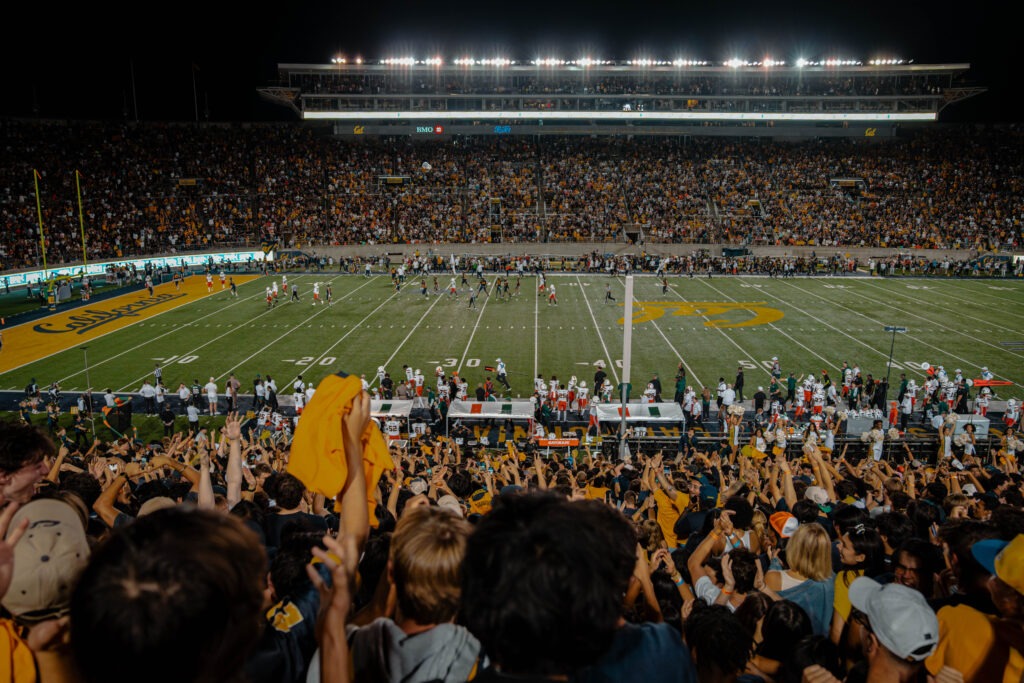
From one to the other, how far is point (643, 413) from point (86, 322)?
25.8 m

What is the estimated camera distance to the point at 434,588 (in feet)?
7.29

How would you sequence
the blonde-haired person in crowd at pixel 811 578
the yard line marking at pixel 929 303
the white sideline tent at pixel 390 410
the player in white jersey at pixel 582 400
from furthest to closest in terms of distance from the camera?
the yard line marking at pixel 929 303 → the player in white jersey at pixel 582 400 → the white sideline tent at pixel 390 410 → the blonde-haired person in crowd at pixel 811 578

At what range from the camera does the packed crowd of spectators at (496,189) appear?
48.2m

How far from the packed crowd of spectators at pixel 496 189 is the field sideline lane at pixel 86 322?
35.6ft

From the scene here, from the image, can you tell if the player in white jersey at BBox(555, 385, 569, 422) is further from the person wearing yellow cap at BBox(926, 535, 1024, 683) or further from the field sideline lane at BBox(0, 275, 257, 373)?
the field sideline lane at BBox(0, 275, 257, 373)

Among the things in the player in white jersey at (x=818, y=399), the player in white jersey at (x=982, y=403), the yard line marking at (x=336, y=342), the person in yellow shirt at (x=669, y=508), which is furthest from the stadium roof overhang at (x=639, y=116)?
the person in yellow shirt at (x=669, y=508)

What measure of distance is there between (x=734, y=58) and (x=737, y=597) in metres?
73.0

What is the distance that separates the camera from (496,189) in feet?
188

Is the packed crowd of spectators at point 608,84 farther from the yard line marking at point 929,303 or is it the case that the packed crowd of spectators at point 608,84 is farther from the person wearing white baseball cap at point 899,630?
the person wearing white baseball cap at point 899,630

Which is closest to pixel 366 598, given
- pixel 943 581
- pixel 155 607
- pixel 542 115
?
pixel 155 607

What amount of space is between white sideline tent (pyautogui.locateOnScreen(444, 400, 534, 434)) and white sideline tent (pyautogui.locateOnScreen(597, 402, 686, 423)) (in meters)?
1.95

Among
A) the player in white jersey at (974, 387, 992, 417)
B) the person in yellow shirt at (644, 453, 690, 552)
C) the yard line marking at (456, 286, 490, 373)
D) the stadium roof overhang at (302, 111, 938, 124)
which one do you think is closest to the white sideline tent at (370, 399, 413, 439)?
the yard line marking at (456, 286, 490, 373)

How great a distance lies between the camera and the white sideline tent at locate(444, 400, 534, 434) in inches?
681

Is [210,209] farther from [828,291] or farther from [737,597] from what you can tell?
[737,597]
